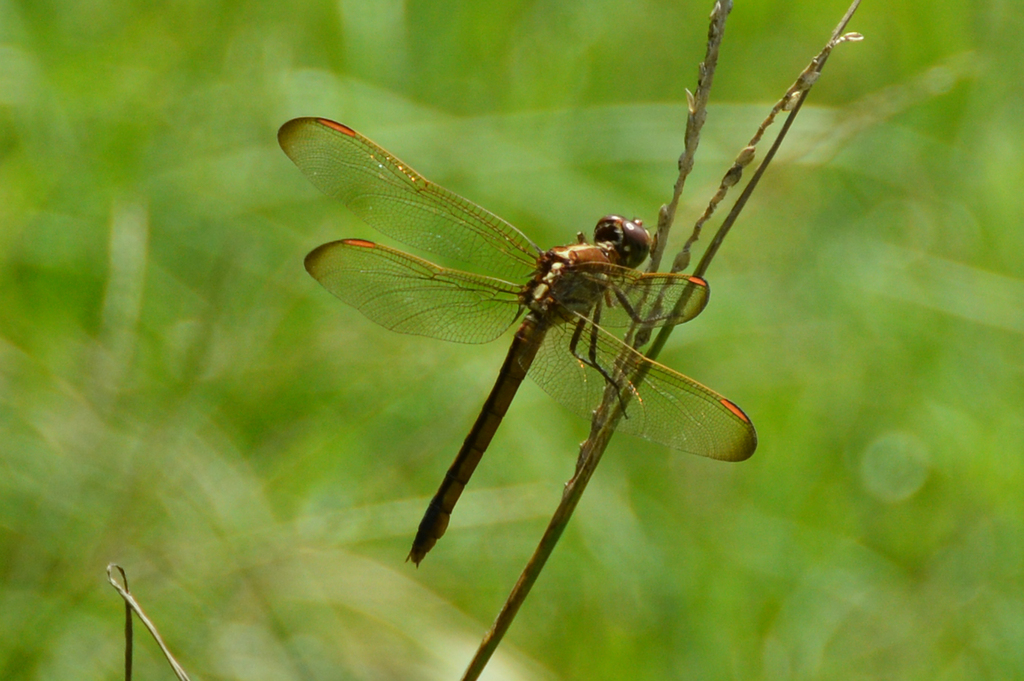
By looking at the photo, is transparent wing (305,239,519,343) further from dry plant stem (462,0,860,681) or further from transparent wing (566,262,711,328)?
dry plant stem (462,0,860,681)

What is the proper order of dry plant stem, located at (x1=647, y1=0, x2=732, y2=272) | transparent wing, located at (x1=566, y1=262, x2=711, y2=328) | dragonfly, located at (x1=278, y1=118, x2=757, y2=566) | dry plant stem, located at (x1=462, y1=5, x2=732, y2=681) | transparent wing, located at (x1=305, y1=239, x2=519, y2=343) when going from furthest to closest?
transparent wing, located at (x1=305, y1=239, x2=519, y2=343), dragonfly, located at (x1=278, y1=118, x2=757, y2=566), transparent wing, located at (x1=566, y1=262, x2=711, y2=328), dry plant stem, located at (x1=647, y1=0, x2=732, y2=272), dry plant stem, located at (x1=462, y1=5, x2=732, y2=681)

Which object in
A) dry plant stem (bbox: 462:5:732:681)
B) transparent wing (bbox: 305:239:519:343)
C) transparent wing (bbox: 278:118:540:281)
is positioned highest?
transparent wing (bbox: 278:118:540:281)

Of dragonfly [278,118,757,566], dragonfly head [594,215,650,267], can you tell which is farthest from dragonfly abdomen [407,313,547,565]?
dragonfly head [594,215,650,267]

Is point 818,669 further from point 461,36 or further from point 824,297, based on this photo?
point 461,36

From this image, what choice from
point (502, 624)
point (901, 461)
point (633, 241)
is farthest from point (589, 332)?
point (901, 461)

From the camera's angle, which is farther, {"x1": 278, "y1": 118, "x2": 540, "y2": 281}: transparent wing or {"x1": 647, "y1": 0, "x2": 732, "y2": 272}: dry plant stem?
{"x1": 278, "y1": 118, "x2": 540, "y2": 281}: transparent wing

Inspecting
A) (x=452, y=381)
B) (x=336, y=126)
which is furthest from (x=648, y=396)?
(x=452, y=381)

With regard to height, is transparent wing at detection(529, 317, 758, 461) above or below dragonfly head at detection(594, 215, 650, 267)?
below

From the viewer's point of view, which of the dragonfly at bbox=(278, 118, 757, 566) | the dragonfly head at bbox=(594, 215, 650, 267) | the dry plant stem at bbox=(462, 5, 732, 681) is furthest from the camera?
the dragonfly head at bbox=(594, 215, 650, 267)

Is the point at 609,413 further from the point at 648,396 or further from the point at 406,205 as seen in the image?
the point at 406,205
